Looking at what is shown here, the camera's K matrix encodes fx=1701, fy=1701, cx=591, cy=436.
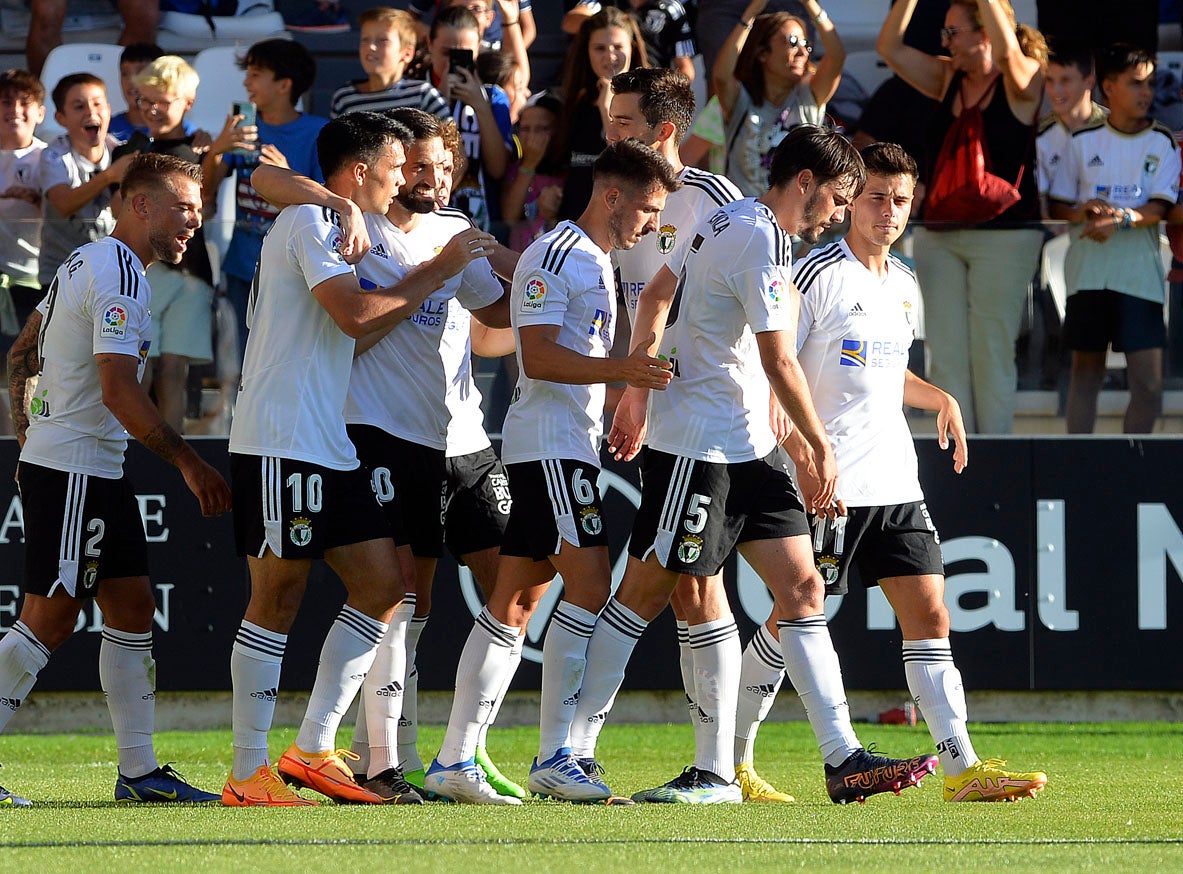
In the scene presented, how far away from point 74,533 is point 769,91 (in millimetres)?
5090

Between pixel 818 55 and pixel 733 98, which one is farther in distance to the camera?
pixel 818 55

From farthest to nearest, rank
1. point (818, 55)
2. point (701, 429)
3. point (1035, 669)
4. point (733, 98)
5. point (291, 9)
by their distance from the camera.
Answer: point (291, 9) → point (818, 55) → point (733, 98) → point (1035, 669) → point (701, 429)

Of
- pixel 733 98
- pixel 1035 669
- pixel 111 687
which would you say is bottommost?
pixel 1035 669

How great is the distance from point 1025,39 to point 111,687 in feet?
20.2

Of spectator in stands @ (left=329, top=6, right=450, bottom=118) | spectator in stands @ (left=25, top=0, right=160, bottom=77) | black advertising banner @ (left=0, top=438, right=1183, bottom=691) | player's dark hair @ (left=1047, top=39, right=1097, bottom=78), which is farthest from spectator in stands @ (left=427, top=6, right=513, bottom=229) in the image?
Answer: spectator in stands @ (left=25, top=0, right=160, bottom=77)

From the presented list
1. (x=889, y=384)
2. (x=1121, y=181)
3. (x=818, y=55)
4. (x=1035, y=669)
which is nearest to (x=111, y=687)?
(x=889, y=384)

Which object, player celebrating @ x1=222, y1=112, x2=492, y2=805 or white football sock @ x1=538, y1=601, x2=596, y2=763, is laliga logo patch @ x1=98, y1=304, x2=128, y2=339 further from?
white football sock @ x1=538, y1=601, x2=596, y2=763

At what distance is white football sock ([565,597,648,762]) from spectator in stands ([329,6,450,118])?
4433 mm

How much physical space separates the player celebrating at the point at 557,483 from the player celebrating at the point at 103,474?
99 centimetres

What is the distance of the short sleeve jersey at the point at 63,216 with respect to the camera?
28.1ft

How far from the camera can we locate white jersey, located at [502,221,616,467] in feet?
19.2

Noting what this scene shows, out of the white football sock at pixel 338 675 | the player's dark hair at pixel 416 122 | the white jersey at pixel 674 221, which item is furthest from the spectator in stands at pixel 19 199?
the white football sock at pixel 338 675

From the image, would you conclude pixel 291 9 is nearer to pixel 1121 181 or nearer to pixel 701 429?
pixel 1121 181

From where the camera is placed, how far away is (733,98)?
31.6ft
